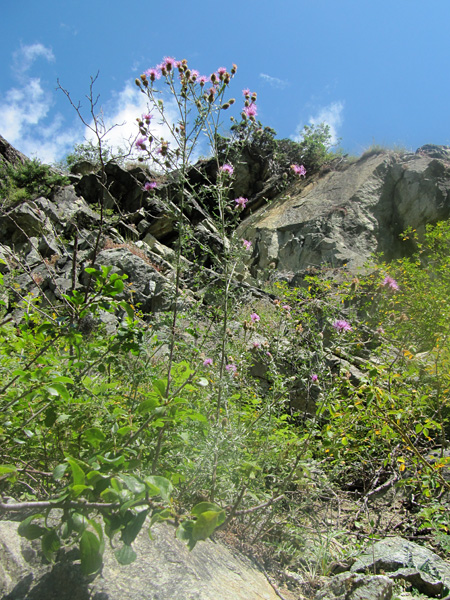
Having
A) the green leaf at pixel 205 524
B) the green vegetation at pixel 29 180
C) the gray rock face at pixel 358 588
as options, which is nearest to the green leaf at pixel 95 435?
the green leaf at pixel 205 524

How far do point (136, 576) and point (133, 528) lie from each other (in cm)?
53

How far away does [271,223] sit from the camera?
13.4 metres

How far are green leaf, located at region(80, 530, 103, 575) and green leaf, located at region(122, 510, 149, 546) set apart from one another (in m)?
0.05

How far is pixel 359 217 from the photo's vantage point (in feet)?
39.6

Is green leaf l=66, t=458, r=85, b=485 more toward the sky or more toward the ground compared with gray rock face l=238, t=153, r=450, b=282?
more toward the ground

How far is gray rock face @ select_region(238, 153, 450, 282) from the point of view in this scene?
1138cm

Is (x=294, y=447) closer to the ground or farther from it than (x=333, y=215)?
closer to the ground

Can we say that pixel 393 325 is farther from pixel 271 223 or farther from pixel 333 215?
pixel 271 223

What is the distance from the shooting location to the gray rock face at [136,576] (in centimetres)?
98

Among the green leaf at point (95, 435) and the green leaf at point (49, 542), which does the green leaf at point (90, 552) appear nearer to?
the green leaf at point (49, 542)

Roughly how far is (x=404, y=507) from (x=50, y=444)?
8.67 ft

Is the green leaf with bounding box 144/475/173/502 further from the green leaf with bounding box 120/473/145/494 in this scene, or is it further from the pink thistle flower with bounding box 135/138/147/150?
the pink thistle flower with bounding box 135/138/147/150

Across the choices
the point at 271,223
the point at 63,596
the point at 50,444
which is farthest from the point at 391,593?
the point at 271,223

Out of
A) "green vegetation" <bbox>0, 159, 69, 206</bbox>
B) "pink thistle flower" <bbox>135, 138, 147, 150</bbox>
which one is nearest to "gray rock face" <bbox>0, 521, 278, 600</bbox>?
"pink thistle flower" <bbox>135, 138, 147, 150</bbox>
